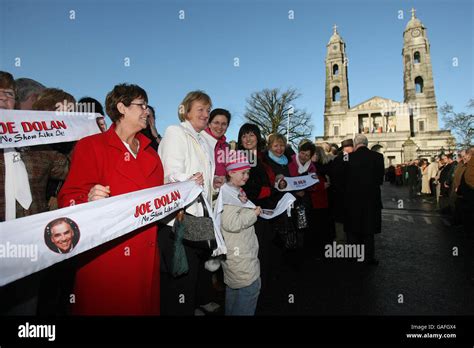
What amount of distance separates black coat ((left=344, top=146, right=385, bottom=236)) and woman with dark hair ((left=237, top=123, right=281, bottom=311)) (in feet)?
6.54

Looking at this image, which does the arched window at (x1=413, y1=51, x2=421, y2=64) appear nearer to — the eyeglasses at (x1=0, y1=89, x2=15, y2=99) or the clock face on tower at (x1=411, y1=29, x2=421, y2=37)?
the clock face on tower at (x1=411, y1=29, x2=421, y2=37)

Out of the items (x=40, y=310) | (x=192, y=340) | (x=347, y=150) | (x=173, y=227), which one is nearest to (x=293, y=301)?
(x=192, y=340)

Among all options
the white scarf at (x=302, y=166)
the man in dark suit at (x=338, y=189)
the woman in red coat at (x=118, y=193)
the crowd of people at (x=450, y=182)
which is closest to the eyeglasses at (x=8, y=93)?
the woman in red coat at (x=118, y=193)

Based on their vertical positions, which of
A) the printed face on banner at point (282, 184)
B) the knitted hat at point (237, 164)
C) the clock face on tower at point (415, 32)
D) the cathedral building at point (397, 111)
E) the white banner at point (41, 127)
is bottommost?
the printed face on banner at point (282, 184)

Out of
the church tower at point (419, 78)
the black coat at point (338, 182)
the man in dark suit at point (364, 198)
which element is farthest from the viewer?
the church tower at point (419, 78)

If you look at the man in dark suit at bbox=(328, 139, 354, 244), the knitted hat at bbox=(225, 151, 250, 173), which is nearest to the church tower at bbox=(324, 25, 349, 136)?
the man in dark suit at bbox=(328, 139, 354, 244)

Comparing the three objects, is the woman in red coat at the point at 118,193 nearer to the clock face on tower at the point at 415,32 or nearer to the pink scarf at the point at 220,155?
the pink scarf at the point at 220,155

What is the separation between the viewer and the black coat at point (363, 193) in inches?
226

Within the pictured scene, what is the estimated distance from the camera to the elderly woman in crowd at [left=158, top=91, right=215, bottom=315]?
8.83 ft

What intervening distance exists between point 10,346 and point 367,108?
75312 mm

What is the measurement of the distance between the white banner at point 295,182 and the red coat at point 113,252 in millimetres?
2548

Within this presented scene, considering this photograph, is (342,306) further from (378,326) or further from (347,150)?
(347,150)

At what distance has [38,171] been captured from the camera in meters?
2.60

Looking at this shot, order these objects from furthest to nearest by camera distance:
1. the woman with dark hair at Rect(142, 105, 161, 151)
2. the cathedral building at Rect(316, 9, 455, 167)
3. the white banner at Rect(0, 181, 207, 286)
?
the cathedral building at Rect(316, 9, 455, 167) → the woman with dark hair at Rect(142, 105, 161, 151) → the white banner at Rect(0, 181, 207, 286)
